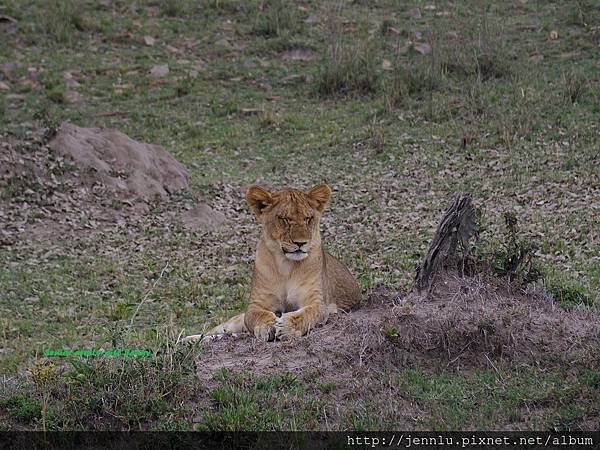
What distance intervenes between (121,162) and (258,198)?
7014mm

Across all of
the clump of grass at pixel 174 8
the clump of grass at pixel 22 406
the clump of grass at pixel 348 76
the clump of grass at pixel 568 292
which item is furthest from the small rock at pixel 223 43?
the clump of grass at pixel 22 406

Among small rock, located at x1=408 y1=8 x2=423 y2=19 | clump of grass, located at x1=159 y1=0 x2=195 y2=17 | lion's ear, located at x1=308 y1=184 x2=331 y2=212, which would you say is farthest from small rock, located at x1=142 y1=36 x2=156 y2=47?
lion's ear, located at x1=308 y1=184 x2=331 y2=212

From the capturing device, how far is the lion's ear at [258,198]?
7668 mm

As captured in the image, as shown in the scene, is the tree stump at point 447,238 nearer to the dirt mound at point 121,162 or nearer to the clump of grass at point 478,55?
the dirt mound at point 121,162

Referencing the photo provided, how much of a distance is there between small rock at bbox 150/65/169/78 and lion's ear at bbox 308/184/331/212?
11.9 m

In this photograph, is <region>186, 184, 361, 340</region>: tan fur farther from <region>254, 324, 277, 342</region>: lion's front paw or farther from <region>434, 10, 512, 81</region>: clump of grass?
<region>434, 10, 512, 81</region>: clump of grass

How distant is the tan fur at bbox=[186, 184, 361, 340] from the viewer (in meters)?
7.47

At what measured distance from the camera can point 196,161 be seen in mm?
15844

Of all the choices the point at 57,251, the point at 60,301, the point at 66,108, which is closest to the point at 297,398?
the point at 60,301

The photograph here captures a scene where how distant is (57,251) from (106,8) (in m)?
11.2

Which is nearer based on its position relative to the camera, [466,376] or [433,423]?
[433,423]

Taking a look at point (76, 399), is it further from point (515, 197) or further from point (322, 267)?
point (515, 197)

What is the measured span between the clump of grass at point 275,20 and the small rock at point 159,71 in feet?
8.68

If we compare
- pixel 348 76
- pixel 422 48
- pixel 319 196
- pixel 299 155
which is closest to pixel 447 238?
pixel 319 196
